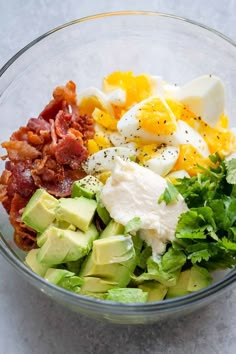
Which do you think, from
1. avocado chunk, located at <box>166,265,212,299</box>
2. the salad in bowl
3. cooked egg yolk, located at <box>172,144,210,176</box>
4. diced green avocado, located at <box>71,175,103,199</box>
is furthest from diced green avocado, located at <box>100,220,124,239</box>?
cooked egg yolk, located at <box>172,144,210,176</box>

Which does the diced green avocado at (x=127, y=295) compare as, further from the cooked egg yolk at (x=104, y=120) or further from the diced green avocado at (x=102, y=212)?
the cooked egg yolk at (x=104, y=120)

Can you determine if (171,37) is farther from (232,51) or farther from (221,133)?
(221,133)

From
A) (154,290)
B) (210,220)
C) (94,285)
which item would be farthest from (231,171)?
(94,285)

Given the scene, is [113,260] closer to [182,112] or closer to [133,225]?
[133,225]

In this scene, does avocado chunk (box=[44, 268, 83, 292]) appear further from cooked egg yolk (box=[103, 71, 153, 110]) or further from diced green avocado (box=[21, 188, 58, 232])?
cooked egg yolk (box=[103, 71, 153, 110])

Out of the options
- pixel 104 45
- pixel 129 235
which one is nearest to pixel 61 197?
→ pixel 129 235

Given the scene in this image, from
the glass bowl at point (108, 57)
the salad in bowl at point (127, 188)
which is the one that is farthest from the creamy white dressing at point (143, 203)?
the glass bowl at point (108, 57)
